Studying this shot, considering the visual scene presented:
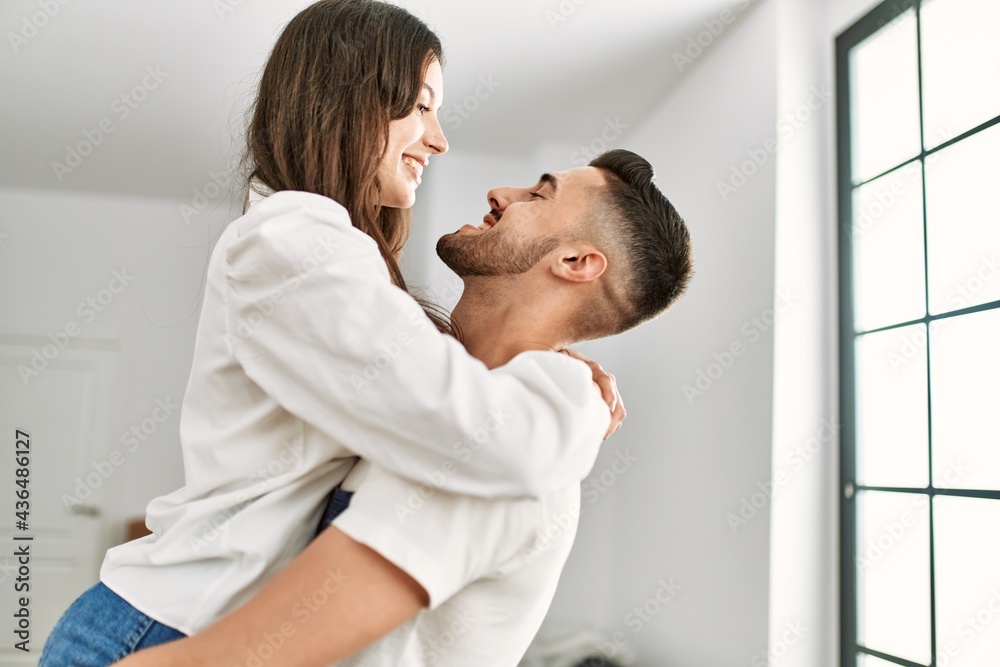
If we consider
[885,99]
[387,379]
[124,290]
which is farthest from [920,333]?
[124,290]

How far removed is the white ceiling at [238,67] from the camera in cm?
309

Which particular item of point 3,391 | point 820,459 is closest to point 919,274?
point 820,459

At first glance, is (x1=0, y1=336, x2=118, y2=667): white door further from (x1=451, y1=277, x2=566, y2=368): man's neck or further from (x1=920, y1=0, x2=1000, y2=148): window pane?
(x1=920, y1=0, x2=1000, y2=148): window pane

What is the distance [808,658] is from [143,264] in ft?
14.4

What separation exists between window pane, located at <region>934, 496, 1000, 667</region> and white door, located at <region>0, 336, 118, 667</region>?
4.52 m

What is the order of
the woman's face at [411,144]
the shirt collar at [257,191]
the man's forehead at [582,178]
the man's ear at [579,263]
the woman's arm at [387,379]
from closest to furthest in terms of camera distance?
the woman's arm at [387,379], the shirt collar at [257,191], the woman's face at [411,144], the man's ear at [579,263], the man's forehead at [582,178]

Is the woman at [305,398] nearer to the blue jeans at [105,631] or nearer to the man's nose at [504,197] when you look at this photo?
the blue jeans at [105,631]

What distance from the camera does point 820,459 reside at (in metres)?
2.66

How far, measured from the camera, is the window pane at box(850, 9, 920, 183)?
2.46 m

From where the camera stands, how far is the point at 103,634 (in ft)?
2.71

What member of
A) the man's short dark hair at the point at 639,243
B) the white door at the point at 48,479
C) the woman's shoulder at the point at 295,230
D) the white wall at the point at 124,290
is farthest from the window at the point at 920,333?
the white door at the point at 48,479

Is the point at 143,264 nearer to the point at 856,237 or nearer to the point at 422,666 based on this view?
the point at 856,237

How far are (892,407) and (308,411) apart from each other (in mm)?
2121

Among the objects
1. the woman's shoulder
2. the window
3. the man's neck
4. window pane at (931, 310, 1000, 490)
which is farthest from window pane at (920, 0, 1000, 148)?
the woman's shoulder
